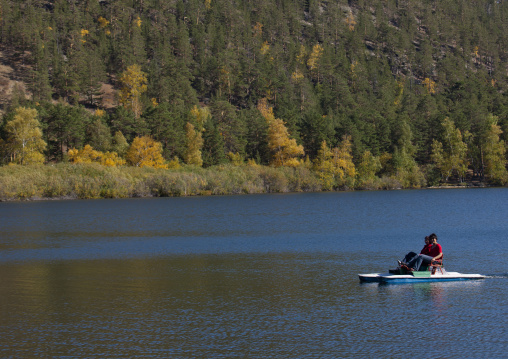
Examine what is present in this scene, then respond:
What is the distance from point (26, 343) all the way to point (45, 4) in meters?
198

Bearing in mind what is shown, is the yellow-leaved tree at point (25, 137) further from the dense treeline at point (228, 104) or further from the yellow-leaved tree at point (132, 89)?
the yellow-leaved tree at point (132, 89)

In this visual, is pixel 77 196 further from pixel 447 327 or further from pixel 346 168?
pixel 447 327

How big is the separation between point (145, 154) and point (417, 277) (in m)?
85.3

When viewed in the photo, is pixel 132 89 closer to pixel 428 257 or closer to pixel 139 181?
pixel 139 181

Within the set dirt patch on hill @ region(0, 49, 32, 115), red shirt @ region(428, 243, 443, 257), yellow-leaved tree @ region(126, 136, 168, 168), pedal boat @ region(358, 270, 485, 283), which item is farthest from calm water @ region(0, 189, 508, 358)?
dirt patch on hill @ region(0, 49, 32, 115)

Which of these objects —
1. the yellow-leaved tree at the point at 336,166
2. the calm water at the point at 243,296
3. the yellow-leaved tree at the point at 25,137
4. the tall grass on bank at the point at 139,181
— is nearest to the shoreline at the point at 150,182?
the tall grass on bank at the point at 139,181

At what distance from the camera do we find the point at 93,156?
99.9 meters

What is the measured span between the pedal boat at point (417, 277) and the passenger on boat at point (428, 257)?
42 cm

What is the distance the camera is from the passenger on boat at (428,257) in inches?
1013

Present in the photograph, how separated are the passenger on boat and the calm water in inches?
37.9

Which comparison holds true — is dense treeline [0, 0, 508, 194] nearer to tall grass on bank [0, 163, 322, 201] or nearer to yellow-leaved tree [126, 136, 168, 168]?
yellow-leaved tree [126, 136, 168, 168]

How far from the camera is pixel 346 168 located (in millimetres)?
118062

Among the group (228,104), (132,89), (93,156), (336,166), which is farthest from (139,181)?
(132,89)

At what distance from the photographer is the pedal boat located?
82.9 ft
